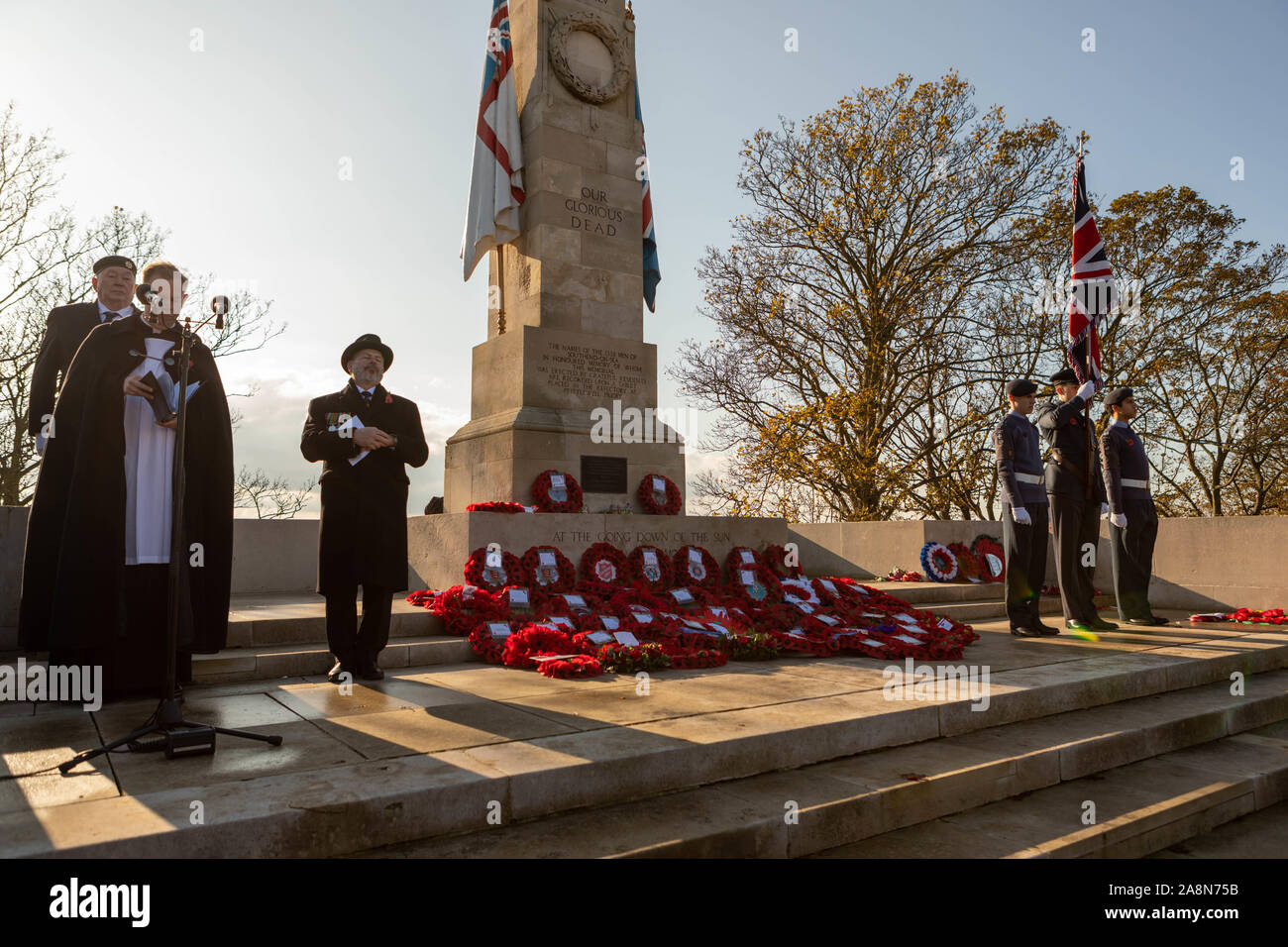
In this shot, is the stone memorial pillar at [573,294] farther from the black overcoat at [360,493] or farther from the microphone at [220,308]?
the microphone at [220,308]

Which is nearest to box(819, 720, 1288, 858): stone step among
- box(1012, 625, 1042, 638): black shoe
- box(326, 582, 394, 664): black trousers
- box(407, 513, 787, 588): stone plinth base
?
box(1012, 625, 1042, 638): black shoe

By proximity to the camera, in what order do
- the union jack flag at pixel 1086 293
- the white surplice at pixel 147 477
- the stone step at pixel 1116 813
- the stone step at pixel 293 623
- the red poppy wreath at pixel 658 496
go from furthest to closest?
the red poppy wreath at pixel 658 496, the union jack flag at pixel 1086 293, the stone step at pixel 293 623, the white surplice at pixel 147 477, the stone step at pixel 1116 813

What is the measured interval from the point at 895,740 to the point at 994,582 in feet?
24.0

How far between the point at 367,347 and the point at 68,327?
178 cm

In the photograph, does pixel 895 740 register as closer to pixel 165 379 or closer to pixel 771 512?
pixel 165 379

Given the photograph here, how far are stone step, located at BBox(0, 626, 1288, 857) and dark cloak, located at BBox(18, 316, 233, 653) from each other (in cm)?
→ 50

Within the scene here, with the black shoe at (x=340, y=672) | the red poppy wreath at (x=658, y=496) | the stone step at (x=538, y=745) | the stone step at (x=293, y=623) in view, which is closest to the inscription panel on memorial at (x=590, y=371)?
the red poppy wreath at (x=658, y=496)

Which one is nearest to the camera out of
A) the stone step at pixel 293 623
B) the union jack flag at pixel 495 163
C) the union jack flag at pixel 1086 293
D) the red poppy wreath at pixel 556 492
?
the stone step at pixel 293 623

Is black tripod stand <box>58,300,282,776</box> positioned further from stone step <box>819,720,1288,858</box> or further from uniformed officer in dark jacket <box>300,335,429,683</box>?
stone step <box>819,720,1288,858</box>

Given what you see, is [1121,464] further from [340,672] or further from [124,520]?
[124,520]

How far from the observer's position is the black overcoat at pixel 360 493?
4980 mm

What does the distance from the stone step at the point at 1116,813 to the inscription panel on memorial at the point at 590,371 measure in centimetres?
637

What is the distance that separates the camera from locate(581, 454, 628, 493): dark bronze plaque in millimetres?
8805
